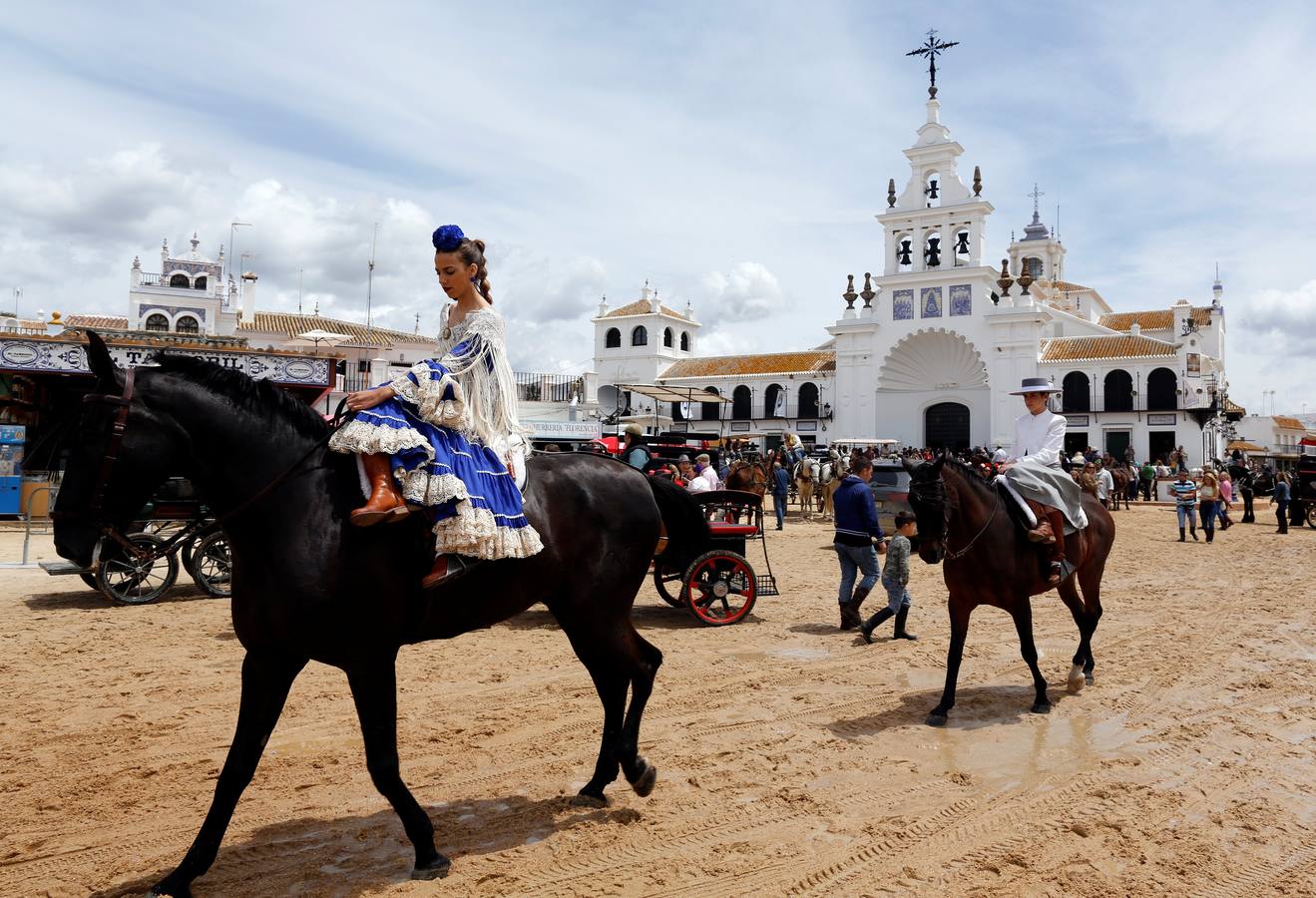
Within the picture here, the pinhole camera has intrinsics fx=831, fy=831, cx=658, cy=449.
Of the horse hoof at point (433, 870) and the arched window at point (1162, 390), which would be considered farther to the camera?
→ the arched window at point (1162, 390)

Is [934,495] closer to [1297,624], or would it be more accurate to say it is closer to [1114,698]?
[1114,698]

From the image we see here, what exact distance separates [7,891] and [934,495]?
5451 mm

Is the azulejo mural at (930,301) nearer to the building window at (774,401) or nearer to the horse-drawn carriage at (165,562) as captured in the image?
the building window at (774,401)

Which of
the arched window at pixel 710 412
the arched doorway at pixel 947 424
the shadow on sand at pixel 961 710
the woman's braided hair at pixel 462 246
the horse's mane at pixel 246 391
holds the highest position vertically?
the arched window at pixel 710 412

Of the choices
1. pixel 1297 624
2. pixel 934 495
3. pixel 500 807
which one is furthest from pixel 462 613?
pixel 1297 624

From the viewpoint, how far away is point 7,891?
3371 millimetres

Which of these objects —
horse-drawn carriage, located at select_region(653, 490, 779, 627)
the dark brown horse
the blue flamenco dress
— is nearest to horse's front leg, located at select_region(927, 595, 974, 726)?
the dark brown horse

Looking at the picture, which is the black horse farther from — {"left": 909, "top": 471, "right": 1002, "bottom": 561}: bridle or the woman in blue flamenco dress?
{"left": 909, "top": 471, "right": 1002, "bottom": 561}: bridle

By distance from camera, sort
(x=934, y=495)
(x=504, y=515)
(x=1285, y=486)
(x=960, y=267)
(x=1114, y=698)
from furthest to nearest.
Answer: (x=960, y=267), (x=1285, y=486), (x=1114, y=698), (x=934, y=495), (x=504, y=515)

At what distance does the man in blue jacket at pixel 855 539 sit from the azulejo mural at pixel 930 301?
35.7 metres

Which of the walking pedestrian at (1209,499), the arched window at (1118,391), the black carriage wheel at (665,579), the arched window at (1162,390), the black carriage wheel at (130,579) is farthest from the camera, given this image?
the arched window at (1118,391)

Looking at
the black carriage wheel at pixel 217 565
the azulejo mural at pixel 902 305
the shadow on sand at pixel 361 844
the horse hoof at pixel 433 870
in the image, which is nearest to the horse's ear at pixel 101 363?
the shadow on sand at pixel 361 844

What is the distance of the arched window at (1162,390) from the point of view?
3897cm

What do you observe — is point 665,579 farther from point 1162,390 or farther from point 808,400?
point 1162,390
